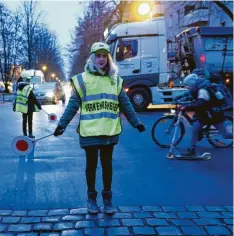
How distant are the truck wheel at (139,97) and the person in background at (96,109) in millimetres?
10554

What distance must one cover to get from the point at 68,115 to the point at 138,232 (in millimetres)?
1492

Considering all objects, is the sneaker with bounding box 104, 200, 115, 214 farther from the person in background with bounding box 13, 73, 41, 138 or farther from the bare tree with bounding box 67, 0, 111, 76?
the bare tree with bounding box 67, 0, 111, 76

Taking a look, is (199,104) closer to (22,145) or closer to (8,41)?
(22,145)

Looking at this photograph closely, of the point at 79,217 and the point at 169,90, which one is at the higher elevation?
the point at 169,90

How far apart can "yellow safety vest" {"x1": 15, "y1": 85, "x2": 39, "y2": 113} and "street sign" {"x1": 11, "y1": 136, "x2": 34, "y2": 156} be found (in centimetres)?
350

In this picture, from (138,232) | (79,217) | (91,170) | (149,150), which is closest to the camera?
(138,232)

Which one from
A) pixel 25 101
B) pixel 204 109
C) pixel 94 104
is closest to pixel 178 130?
pixel 204 109

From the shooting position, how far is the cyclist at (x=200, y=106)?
6.64m

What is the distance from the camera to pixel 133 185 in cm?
509

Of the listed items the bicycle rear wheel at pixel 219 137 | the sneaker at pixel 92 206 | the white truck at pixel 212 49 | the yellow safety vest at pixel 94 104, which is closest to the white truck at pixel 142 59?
the white truck at pixel 212 49

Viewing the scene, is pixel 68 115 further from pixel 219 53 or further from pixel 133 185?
pixel 219 53

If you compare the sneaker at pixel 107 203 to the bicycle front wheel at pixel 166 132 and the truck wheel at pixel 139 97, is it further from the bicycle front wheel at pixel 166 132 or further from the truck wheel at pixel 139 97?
the truck wheel at pixel 139 97

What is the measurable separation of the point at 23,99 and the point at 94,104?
16.1ft

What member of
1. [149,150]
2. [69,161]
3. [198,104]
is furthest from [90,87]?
[149,150]
